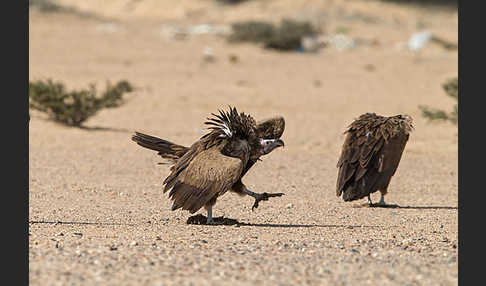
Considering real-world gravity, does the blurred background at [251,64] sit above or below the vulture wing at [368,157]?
above

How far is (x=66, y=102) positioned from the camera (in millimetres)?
20219

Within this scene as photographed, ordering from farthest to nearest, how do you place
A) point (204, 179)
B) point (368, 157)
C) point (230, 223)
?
point (368, 157) → point (230, 223) → point (204, 179)

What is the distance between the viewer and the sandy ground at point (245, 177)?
6691 millimetres

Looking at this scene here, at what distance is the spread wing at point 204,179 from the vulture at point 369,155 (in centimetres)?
257

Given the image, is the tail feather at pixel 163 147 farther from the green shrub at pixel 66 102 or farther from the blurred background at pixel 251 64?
the green shrub at pixel 66 102

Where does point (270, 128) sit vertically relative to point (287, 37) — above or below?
below

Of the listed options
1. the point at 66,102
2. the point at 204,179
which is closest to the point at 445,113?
the point at 66,102

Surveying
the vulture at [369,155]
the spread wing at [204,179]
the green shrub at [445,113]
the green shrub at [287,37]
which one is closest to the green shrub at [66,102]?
the green shrub at [445,113]

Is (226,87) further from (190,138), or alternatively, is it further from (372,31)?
(372,31)

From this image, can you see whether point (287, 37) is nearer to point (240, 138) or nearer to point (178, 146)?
point (178, 146)

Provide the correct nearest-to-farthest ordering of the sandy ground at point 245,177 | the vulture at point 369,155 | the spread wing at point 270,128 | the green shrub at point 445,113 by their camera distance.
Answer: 1. the sandy ground at point 245,177
2. the spread wing at point 270,128
3. the vulture at point 369,155
4. the green shrub at point 445,113

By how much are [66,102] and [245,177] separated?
24.5ft

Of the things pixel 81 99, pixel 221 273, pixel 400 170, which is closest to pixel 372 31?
pixel 81 99

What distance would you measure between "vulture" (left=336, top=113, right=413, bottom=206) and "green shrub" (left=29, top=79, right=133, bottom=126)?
30.7ft
